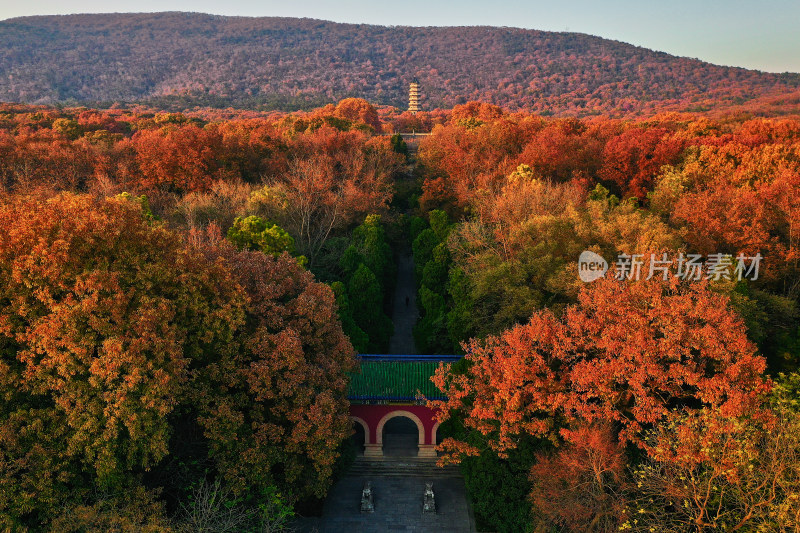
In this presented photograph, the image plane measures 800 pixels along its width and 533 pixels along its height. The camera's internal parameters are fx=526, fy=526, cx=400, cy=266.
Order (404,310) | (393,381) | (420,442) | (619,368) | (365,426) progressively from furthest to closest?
1. (404,310)
2. (420,442)
3. (365,426)
4. (393,381)
5. (619,368)

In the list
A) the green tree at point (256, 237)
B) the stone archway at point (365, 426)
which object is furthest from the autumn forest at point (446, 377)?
the stone archway at point (365, 426)

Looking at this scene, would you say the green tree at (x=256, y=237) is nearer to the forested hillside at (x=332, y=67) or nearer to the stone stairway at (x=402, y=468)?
the stone stairway at (x=402, y=468)

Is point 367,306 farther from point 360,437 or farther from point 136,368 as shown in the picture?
point 136,368

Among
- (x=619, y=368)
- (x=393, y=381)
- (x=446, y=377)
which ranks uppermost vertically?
(x=619, y=368)

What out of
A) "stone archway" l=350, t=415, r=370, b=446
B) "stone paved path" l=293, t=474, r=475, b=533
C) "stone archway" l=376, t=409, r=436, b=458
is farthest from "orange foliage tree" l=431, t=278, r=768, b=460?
"stone archway" l=350, t=415, r=370, b=446

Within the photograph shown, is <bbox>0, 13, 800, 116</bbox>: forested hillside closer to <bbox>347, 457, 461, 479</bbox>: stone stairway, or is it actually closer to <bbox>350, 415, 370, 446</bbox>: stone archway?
<bbox>347, 457, 461, 479</bbox>: stone stairway

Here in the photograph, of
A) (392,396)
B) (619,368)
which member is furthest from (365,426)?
(619,368)
